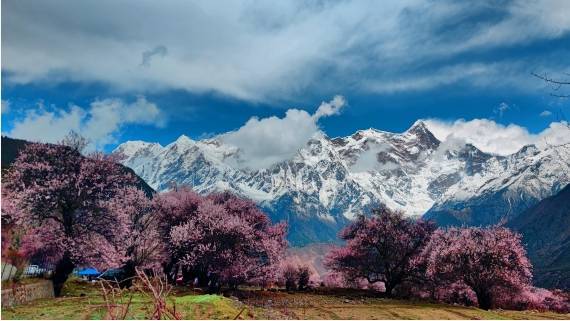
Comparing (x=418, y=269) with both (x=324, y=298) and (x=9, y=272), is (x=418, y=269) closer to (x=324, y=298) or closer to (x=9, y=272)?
(x=324, y=298)

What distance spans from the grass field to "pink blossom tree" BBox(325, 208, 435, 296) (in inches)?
286

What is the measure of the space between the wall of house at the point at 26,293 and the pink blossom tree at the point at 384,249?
32591mm

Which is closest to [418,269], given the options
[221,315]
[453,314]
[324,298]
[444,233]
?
[444,233]

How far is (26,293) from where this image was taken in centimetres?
2600

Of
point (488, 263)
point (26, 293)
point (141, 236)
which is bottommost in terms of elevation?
point (26, 293)

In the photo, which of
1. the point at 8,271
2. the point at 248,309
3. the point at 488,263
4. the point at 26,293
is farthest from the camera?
the point at 488,263

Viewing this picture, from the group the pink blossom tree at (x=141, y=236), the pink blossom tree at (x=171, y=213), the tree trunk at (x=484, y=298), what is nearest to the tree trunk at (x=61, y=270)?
the pink blossom tree at (x=141, y=236)

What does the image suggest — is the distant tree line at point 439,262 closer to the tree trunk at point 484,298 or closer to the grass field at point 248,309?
the tree trunk at point 484,298

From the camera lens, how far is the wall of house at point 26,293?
78.2 feet

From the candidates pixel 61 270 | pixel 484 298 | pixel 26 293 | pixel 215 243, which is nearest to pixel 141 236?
pixel 215 243

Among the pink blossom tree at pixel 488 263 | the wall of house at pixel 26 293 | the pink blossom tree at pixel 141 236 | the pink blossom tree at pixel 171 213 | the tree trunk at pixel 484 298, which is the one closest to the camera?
the wall of house at pixel 26 293

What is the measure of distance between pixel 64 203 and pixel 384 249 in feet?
108

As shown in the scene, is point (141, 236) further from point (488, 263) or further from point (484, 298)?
point (484, 298)

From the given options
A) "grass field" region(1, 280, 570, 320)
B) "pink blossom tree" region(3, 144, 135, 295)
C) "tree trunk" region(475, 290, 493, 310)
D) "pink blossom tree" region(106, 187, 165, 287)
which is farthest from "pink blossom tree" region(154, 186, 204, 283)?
"tree trunk" region(475, 290, 493, 310)
